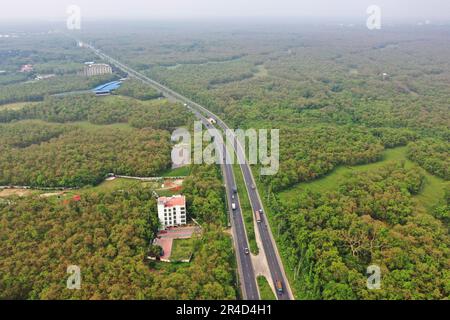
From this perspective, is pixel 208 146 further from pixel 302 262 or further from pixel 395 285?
pixel 395 285

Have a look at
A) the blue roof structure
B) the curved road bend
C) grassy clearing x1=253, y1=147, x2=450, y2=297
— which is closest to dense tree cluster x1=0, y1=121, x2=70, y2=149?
the blue roof structure

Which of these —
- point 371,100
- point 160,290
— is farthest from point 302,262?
point 371,100

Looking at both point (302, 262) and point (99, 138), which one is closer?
point (302, 262)

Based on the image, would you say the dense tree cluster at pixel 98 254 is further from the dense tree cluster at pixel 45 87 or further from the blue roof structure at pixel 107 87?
the blue roof structure at pixel 107 87

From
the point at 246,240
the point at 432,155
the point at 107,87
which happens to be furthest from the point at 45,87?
the point at 432,155

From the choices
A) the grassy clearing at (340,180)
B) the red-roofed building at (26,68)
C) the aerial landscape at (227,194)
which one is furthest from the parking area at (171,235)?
the red-roofed building at (26,68)

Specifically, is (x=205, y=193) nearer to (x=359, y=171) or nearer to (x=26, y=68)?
(x=359, y=171)
